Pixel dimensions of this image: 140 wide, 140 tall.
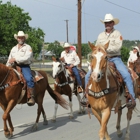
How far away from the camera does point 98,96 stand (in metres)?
6.49

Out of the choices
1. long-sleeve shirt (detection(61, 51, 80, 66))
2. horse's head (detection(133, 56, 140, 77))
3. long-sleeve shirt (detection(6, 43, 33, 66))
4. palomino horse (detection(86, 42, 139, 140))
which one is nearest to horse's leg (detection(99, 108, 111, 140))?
palomino horse (detection(86, 42, 139, 140))

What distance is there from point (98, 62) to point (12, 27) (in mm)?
27589

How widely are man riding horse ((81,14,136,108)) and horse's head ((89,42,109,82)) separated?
969 millimetres

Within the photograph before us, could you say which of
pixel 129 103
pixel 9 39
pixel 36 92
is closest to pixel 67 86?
pixel 36 92

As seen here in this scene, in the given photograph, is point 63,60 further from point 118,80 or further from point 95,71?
point 95,71

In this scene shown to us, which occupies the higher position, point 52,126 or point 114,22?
point 114,22

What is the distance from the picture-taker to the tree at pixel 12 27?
1232 inches

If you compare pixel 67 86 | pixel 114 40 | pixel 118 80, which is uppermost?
pixel 114 40

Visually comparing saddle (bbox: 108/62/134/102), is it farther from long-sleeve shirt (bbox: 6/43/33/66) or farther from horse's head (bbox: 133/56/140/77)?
horse's head (bbox: 133/56/140/77)

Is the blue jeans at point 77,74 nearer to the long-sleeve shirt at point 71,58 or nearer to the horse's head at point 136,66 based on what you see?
the long-sleeve shirt at point 71,58

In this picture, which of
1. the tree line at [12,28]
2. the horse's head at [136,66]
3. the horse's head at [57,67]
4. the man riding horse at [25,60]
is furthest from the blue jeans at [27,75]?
the tree line at [12,28]

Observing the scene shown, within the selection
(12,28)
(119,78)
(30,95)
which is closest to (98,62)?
(119,78)

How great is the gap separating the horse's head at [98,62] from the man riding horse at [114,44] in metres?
0.97

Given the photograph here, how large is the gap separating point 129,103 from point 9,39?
82.2 feet
